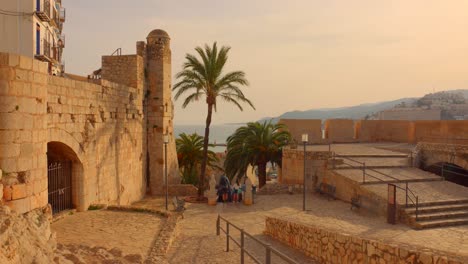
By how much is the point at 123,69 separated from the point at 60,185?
738 cm

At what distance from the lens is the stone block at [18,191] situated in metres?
6.40

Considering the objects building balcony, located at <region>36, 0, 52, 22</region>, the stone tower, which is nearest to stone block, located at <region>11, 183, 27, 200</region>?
the stone tower

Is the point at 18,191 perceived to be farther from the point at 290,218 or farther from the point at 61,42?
the point at 61,42

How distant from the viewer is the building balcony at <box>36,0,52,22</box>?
25553 millimetres

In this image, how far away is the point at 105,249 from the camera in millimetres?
7688

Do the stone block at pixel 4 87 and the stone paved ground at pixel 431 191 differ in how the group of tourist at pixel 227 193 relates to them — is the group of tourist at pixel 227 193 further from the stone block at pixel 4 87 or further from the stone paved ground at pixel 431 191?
the stone block at pixel 4 87

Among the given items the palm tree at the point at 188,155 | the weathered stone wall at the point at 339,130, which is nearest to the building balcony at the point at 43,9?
the palm tree at the point at 188,155

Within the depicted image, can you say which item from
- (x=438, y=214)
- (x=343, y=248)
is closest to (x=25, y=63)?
(x=343, y=248)

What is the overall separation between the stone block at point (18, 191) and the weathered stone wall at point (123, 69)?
11.3 metres

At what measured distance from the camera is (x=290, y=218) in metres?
Result: 12.0

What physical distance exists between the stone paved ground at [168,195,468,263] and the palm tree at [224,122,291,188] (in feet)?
12.5

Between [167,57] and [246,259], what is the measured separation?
1344 centimetres

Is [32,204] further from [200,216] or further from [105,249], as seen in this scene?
[200,216]

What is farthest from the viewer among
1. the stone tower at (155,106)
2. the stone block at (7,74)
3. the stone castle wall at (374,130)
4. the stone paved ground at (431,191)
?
the stone castle wall at (374,130)
